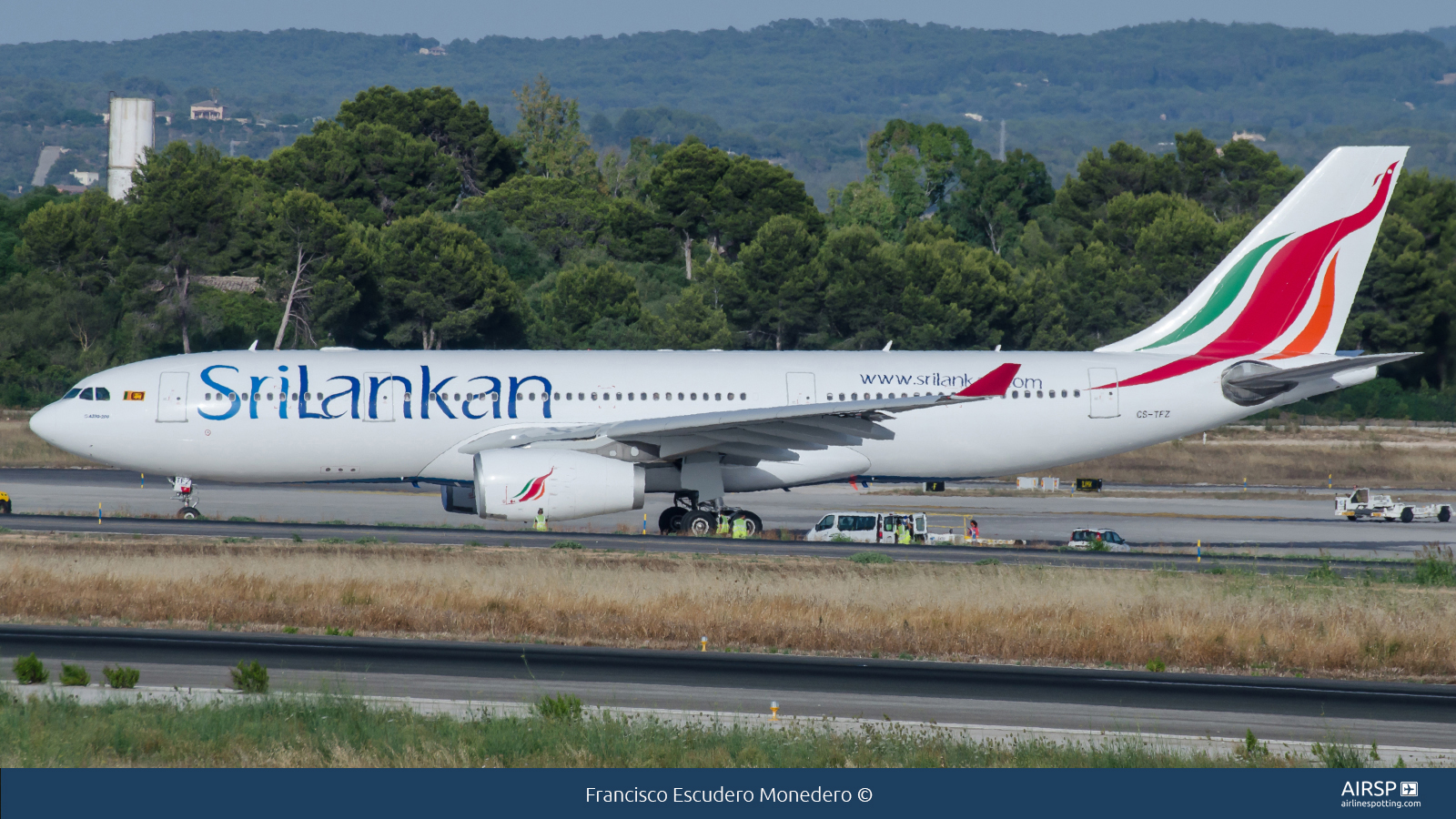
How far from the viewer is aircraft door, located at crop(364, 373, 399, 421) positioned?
31.0m

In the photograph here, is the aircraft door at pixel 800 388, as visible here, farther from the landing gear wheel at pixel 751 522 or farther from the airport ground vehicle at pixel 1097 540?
the airport ground vehicle at pixel 1097 540

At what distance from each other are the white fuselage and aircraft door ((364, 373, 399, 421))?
30 millimetres

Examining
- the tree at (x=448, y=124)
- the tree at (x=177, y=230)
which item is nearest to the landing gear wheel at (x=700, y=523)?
the tree at (x=177, y=230)

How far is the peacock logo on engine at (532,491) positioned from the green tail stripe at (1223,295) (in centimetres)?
1574

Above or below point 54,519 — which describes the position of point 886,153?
above

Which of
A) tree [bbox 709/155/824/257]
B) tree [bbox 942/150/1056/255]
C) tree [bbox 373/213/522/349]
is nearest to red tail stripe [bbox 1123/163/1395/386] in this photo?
tree [bbox 373/213/522/349]

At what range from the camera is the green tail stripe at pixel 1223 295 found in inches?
1351

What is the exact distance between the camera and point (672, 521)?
3294 cm

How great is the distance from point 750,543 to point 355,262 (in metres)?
48.0

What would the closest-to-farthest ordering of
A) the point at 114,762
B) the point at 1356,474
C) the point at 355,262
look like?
1. the point at 114,762
2. the point at 1356,474
3. the point at 355,262

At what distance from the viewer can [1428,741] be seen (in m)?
14.2

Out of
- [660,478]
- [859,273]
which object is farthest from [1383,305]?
[660,478]

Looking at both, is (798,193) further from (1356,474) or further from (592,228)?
(1356,474)
